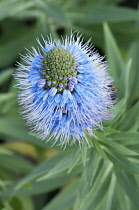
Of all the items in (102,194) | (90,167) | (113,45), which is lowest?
(102,194)

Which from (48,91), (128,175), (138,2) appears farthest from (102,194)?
(138,2)

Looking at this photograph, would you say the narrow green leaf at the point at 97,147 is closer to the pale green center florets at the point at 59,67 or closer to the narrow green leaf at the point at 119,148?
the narrow green leaf at the point at 119,148

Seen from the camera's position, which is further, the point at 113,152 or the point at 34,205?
the point at 34,205

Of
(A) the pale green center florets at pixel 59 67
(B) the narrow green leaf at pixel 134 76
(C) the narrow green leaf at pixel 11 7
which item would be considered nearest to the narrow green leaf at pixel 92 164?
(A) the pale green center florets at pixel 59 67

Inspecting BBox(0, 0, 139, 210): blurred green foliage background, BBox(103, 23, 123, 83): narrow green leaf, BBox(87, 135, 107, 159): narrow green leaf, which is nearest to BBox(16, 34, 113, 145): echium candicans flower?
BBox(87, 135, 107, 159): narrow green leaf

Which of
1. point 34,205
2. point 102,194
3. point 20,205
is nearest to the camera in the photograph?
point 102,194

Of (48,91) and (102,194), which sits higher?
(48,91)

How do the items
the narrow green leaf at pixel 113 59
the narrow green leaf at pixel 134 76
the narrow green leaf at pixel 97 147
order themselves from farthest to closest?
the narrow green leaf at pixel 134 76 → the narrow green leaf at pixel 113 59 → the narrow green leaf at pixel 97 147

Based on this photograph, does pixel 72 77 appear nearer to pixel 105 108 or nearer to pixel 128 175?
pixel 105 108
